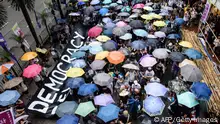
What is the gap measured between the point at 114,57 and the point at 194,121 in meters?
5.61

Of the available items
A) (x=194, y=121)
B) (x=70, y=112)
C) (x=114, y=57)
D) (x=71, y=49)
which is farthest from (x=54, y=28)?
(x=194, y=121)

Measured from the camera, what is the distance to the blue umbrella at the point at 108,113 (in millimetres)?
9039

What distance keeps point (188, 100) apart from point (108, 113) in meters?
3.71

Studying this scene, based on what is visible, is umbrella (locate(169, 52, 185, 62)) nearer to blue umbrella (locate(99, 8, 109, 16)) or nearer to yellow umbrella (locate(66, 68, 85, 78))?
yellow umbrella (locate(66, 68, 85, 78))

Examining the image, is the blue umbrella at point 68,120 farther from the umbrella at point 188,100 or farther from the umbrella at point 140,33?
the umbrella at point 140,33

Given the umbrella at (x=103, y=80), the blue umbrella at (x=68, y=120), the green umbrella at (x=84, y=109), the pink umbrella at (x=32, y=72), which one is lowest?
the green umbrella at (x=84, y=109)

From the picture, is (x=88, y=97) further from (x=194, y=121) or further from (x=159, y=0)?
(x=159, y=0)

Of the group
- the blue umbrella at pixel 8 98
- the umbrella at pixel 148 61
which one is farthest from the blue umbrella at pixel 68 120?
the umbrella at pixel 148 61

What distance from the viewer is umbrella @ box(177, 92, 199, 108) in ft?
30.8

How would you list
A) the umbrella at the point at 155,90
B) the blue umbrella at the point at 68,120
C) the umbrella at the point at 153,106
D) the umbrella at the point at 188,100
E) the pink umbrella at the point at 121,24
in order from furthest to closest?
1. the pink umbrella at the point at 121,24
2. the umbrella at the point at 155,90
3. the umbrella at the point at 188,100
4. the umbrella at the point at 153,106
5. the blue umbrella at the point at 68,120

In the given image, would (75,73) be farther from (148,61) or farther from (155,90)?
(155,90)

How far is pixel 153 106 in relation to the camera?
30.8 ft

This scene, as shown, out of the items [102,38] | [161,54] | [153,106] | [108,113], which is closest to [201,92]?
[153,106]

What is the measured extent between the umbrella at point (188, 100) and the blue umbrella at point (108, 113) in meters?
3.00
